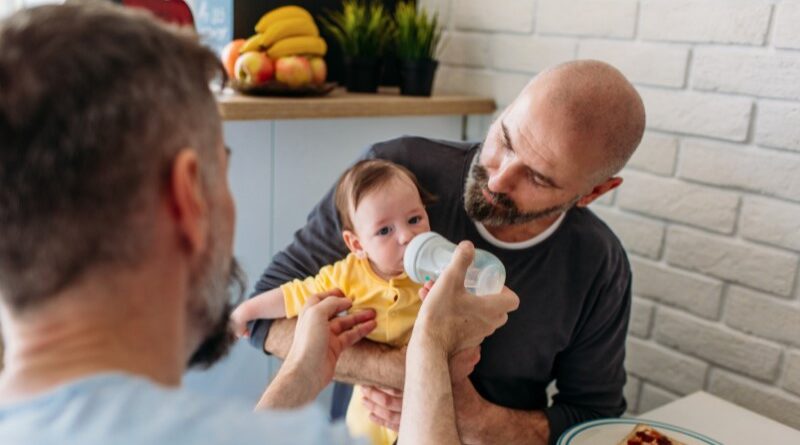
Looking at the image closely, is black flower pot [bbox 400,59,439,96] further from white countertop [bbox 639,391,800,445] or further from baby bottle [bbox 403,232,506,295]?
white countertop [bbox 639,391,800,445]

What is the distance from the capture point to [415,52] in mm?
2133

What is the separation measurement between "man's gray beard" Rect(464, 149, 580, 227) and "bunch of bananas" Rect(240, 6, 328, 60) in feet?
2.37

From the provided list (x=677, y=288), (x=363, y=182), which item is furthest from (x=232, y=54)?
(x=677, y=288)

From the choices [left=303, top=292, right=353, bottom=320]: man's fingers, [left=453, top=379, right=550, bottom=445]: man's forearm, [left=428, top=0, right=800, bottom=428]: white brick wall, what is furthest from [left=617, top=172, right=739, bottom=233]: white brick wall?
[left=303, top=292, right=353, bottom=320]: man's fingers

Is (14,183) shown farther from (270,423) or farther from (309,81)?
(309,81)

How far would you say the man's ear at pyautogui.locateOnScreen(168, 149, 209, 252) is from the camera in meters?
0.63

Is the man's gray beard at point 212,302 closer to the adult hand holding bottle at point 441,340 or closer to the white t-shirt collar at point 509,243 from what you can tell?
the adult hand holding bottle at point 441,340

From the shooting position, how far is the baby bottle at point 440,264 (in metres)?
1.27

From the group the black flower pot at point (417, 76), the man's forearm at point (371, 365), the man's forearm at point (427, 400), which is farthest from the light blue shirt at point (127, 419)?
the black flower pot at point (417, 76)

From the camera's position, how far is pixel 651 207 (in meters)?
1.78

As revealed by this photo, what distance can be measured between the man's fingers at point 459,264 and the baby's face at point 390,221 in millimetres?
167

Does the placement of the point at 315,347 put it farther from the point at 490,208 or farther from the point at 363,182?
the point at 490,208

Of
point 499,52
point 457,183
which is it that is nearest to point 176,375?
point 457,183

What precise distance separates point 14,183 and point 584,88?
100 centimetres
